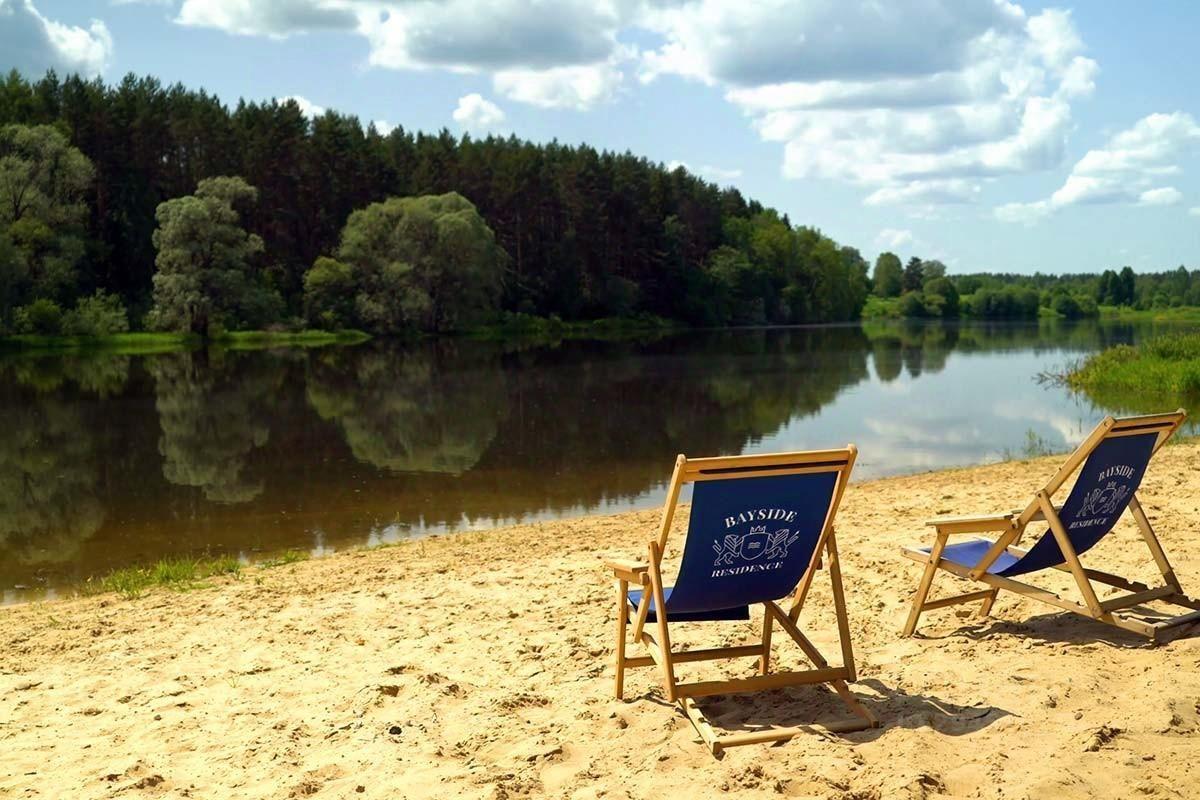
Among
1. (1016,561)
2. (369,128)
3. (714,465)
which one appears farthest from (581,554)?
(369,128)

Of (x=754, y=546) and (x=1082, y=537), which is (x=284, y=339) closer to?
(x=1082, y=537)

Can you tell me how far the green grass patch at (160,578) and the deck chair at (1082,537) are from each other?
20.0 feet

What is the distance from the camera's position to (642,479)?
16625 millimetres

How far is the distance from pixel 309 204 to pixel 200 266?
1773 centimetres

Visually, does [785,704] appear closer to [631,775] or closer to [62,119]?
[631,775]

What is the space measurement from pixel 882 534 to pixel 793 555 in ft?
15.5

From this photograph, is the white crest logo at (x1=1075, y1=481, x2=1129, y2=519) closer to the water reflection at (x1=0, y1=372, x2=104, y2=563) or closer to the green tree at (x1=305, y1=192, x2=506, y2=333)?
the water reflection at (x1=0, y1=372, x2=104, y2=563)

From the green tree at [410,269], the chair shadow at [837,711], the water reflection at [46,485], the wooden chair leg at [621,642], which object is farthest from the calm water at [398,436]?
the green tree at [410,269]

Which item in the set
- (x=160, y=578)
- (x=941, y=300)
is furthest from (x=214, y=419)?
(x=941, y=300)

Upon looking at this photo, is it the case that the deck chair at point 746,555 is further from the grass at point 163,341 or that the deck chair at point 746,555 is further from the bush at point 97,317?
the bush at point 97,317

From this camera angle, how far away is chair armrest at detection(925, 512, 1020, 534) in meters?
5.95

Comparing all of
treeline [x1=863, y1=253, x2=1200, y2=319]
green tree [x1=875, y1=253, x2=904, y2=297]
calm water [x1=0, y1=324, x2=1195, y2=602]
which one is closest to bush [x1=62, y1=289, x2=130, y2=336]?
calm water [x1=0, y1=324, x2=1195, y2=602]

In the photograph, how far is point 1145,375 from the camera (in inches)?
1125

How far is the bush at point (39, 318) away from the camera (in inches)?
2028
